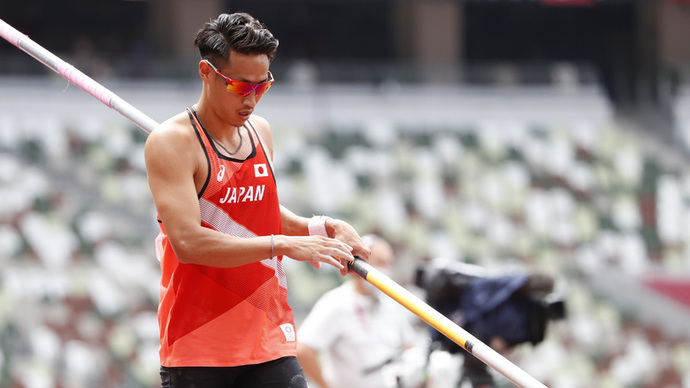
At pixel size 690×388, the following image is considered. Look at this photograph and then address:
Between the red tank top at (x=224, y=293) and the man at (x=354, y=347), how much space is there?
7.92 feet

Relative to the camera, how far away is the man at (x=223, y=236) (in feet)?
11.4

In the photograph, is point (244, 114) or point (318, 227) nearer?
point (244, 114)

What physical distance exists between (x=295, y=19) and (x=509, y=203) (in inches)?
305

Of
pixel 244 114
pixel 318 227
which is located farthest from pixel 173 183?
pixel 318 227

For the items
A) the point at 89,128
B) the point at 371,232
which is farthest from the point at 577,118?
the point at 89,128

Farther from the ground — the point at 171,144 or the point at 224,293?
the point at 171,144

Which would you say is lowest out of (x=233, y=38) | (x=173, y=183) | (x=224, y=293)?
(x=224, y=293)

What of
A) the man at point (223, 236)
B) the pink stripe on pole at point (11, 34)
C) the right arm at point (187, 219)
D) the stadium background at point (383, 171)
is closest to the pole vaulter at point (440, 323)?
the man at point (223, 236)

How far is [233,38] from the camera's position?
141 inches

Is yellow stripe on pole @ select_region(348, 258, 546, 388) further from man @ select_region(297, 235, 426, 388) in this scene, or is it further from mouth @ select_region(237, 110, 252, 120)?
man @ select_region(297, 235, 426, 388)

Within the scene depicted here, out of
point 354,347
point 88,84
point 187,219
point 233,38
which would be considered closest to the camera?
point 187,219

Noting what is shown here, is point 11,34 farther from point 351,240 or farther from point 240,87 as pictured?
point 351,240

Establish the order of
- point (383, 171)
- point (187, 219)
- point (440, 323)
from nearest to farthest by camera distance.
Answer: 1. point (187, 219)
2. point (440, 323)
3. point (383, 171)

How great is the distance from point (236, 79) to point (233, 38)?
0.14 meters
